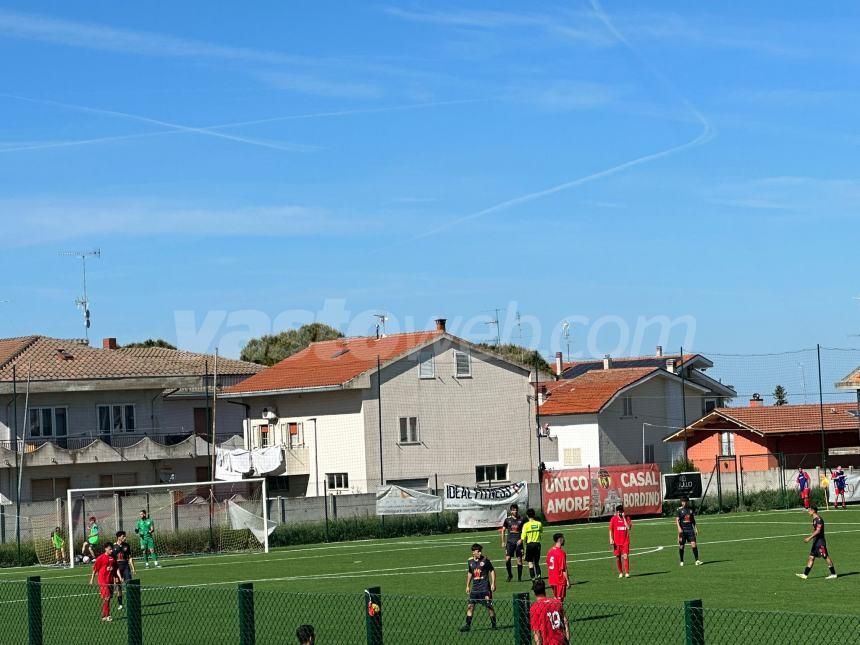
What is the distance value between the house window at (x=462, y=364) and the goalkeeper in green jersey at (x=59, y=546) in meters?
27.0

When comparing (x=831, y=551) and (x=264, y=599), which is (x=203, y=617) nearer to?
(x=264, y=599)

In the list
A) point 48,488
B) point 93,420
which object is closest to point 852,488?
point 93,420

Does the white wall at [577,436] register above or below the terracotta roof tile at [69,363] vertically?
below

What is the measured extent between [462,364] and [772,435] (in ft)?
59.5

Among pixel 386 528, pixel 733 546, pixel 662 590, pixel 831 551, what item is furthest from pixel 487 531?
pixel 662 590

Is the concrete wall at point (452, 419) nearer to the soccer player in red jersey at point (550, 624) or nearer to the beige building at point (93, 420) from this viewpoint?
the beige building at point (93, 420)

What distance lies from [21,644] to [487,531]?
3777 cm

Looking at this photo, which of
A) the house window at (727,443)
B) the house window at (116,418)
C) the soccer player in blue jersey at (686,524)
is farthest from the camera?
the house window at (727,443)

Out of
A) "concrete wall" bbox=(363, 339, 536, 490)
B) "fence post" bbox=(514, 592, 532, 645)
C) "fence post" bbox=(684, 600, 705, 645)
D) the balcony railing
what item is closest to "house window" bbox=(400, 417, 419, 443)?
"concrete wall" bbox=(363, 339, 536, 490)

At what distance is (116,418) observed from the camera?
64.4 metres

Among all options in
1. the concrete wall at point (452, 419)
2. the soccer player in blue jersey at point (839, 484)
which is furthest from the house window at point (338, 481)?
the soccer player in blue jersey at point (839, 484)

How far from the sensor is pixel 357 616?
22.8 meters

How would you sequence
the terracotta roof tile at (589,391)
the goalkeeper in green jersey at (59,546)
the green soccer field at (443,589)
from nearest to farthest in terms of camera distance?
the green soccer field at (443,589) → the goalkeeper in green jersey at (59,546) → the terracotta roof tile at (589,391)

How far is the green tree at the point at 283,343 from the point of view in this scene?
12212cm
